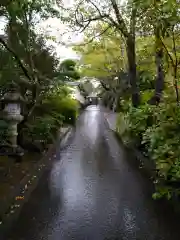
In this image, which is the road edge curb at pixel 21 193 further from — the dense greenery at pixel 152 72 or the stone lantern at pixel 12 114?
the dense greenery at pixel 152 72

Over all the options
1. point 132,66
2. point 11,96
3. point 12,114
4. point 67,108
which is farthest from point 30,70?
point 67,108

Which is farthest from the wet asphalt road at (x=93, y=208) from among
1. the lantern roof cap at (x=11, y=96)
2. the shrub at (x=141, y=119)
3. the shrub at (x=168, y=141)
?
the lantern roof cap at (x=11, y=96)

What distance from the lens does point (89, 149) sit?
13.2 meters

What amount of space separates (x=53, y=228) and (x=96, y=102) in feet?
217

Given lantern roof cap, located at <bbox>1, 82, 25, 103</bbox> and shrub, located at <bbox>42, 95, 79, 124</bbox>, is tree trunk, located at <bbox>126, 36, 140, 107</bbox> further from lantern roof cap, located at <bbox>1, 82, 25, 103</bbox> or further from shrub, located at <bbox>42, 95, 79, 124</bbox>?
lantern roof cap, located at <bbox>1, 82, 25, 103</bbox>

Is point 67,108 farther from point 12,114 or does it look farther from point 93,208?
point 93,208

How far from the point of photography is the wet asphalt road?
5.05 m

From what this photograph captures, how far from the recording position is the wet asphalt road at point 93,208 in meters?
5.05

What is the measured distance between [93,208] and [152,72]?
1615 centimetres

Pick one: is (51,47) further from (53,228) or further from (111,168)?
(53,228)

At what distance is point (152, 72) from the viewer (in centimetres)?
2098

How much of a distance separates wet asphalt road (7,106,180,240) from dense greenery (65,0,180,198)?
56 cm

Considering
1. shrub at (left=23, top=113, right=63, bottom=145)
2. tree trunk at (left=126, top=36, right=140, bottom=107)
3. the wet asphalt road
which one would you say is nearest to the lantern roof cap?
shrub at (left=23, top=113, right=63, bottom=145)

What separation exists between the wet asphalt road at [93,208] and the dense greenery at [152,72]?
0.56 meters
